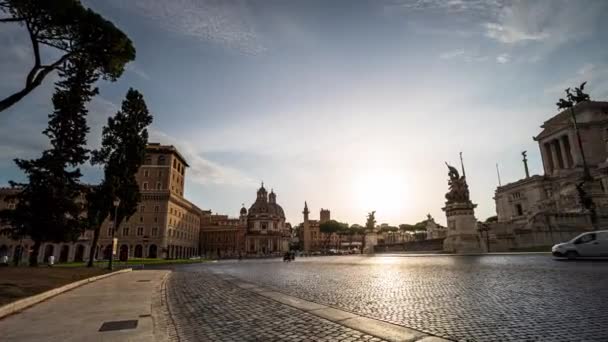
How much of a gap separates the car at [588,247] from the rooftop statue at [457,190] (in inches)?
555

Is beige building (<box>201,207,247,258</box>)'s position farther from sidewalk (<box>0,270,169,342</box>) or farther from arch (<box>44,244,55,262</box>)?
sidewalk (<box>0,270,169,342</box>)

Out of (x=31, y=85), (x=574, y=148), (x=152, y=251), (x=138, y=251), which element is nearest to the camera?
(x=31, y=85)

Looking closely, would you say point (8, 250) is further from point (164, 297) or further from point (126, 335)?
point (126, 335)

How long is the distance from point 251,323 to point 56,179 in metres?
32.5

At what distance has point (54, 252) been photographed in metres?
73.9

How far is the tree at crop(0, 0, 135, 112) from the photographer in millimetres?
12998

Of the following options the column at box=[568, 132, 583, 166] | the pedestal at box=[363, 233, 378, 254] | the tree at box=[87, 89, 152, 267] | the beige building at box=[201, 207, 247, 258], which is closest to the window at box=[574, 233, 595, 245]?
the tree at box=[87, 89, 152, 267]

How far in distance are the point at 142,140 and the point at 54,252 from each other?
64213 mm

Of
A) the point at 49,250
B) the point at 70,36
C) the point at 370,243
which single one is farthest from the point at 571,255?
the point at 49,250

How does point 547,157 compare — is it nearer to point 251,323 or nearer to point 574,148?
point 574,148

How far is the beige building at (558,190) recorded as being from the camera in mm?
28969

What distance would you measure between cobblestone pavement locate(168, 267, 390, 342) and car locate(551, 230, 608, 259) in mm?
17097

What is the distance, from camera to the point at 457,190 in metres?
31.1

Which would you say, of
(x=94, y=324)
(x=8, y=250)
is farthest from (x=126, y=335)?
(x=8, y=250)
